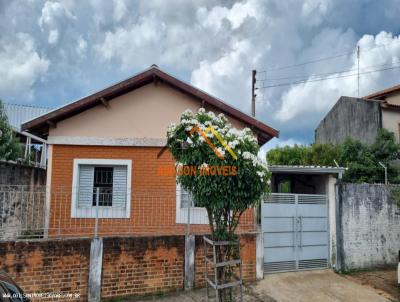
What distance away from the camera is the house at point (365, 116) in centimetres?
1669

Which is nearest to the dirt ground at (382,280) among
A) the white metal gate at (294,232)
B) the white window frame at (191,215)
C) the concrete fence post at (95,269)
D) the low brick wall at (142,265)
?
the white metal gate at (294,232)

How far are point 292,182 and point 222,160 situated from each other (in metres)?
7.51

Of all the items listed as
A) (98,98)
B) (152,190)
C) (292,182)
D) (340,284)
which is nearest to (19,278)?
(152,190)

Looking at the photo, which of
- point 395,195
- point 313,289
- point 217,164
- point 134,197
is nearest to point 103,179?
point 134,197

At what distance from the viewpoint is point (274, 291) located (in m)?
7.43

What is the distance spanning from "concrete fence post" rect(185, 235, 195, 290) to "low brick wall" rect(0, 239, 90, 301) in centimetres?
226

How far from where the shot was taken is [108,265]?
6883 millimetres

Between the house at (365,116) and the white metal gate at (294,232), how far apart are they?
33.3 ft

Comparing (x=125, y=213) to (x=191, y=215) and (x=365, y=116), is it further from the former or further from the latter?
(x=365, y=116)

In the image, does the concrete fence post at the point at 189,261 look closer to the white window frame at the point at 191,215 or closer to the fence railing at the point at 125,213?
the fence railing at the point at 125,213

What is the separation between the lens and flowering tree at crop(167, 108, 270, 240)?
5.21 m

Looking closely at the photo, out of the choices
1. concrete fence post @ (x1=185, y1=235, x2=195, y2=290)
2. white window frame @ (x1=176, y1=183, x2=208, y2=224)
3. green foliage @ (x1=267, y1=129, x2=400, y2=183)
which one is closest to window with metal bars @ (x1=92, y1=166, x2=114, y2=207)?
white window frame @ (x1=176, y1=183, x2=208, y2=224)

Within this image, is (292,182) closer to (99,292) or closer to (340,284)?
(340,284)

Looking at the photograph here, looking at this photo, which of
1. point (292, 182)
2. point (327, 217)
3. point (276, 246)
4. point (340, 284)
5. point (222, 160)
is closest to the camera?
point (222, 160)
